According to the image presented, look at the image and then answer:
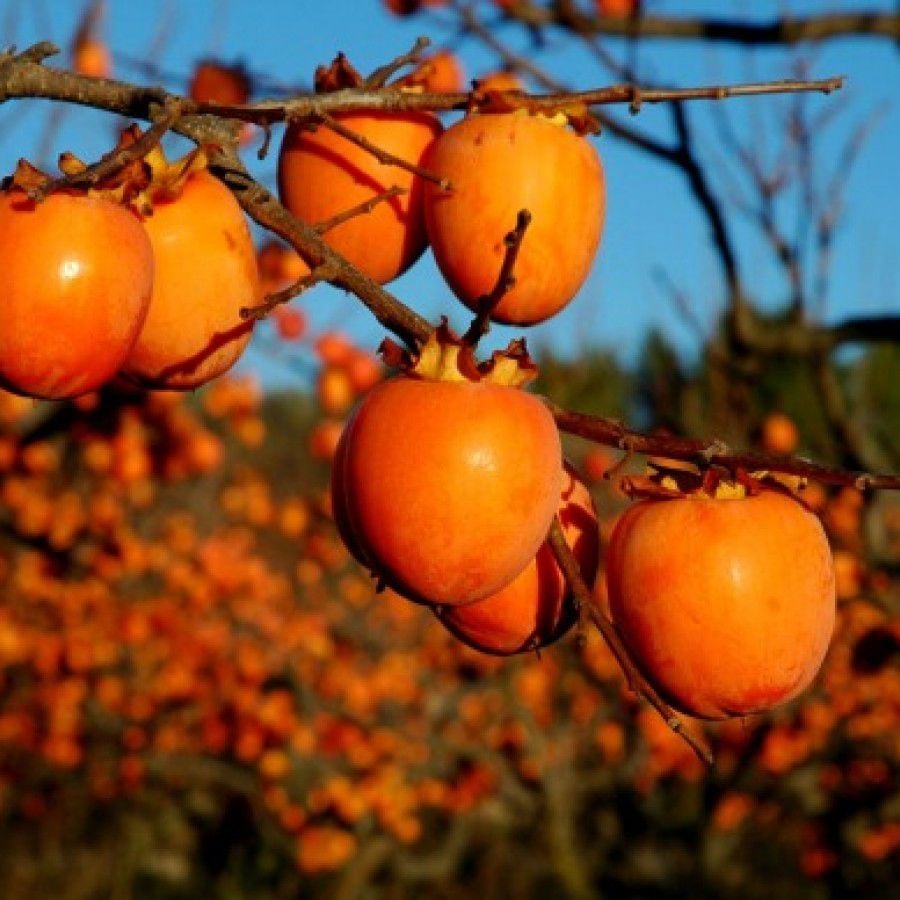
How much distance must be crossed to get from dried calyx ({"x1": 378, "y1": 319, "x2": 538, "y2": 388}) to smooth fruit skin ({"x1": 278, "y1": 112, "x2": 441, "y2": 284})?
0.70 feet

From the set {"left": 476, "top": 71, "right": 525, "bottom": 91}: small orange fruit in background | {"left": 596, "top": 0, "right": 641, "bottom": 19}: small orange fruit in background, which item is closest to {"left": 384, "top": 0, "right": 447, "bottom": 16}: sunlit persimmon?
{"left": 596, "top": 0, "right": 641, "bottom": 19}: small orange fruit in background

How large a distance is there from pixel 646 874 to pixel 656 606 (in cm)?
436

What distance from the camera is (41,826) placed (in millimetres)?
6875

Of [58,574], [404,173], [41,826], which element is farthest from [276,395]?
[404,173]

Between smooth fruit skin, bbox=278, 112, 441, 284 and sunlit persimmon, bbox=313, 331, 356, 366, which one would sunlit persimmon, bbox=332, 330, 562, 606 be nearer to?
smooth fruit skin, bbox=278, 112, 441, 284

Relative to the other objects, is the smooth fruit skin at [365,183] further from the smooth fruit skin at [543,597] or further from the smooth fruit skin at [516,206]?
the smooth fruit skin at [543,597]

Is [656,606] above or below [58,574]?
above

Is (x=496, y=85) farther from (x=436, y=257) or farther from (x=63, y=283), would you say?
(x=63, y=283)

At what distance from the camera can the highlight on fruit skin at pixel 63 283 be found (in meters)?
0.87

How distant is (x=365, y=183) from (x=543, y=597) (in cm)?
36

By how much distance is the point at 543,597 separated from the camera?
99 centimetres

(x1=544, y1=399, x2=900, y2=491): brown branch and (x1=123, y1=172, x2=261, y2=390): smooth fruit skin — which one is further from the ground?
(x1=123, y1=172, x2=261, y2=390): smooth fruit skin

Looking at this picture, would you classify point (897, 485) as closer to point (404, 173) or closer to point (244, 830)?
point (404, 173)

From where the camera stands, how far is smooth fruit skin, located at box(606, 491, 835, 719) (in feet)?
2.92
